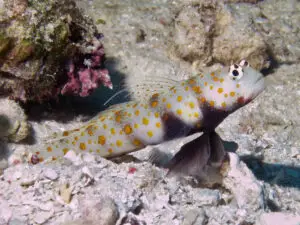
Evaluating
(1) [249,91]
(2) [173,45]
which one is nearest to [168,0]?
(2) [173,45]

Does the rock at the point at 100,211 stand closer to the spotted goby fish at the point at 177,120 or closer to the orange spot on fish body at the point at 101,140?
the spotted goby fish at the point at 177,120

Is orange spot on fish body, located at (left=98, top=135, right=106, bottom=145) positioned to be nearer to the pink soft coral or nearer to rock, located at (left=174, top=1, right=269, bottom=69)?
the pink soft coral

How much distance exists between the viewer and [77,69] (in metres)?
5.21

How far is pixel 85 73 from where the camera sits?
206 inches

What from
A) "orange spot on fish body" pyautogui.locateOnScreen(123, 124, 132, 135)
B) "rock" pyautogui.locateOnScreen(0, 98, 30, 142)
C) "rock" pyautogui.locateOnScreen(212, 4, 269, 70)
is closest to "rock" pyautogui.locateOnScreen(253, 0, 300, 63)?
"rock" pyautogui.locateOnScreen(212, 4, 269, 70)

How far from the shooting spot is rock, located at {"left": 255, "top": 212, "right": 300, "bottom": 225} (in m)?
3.32

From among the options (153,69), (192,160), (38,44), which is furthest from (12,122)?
(153,69)

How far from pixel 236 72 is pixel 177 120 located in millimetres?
906

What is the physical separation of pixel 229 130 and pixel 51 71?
139 inches

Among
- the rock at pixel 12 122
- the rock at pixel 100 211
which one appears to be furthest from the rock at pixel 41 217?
the rock at pixel 12 122

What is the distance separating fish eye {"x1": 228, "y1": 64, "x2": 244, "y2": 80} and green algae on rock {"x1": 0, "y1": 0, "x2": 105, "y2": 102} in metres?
2.36

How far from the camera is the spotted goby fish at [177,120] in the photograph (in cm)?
374

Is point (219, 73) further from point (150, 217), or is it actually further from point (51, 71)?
point (51, 71)

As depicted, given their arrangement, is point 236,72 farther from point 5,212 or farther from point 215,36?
point 215,36
